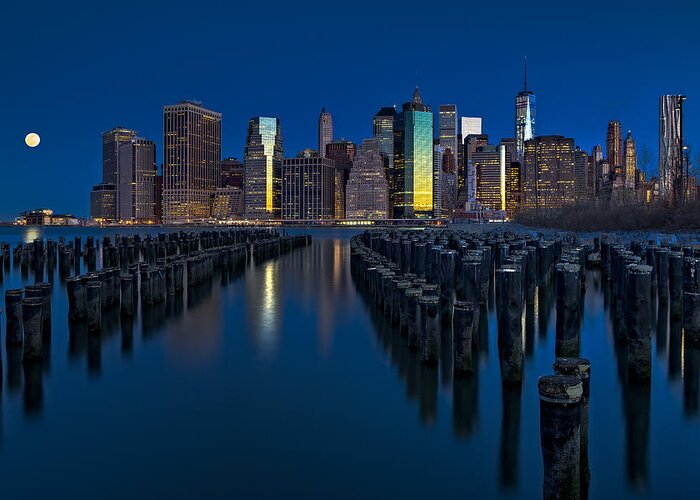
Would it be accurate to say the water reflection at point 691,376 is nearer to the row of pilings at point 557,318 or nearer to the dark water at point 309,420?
the dark water at point 309,420

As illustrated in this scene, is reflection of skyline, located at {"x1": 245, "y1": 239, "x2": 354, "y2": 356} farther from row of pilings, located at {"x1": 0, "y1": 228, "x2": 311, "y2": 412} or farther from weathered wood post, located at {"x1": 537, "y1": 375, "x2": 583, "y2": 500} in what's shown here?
weathered wood post, located at {"x1": 537, "y1": 375, "x2": 583, "y2": 500}

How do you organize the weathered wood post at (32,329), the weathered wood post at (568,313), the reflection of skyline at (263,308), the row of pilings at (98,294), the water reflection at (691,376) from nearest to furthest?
1. the water reflection at (691,376)
2. the weathered wood post at (568,313)
3. the weathered wood post at (32,329)
4. the row of pilings at (98,294)
5. the reflection of skyline at (263,308)

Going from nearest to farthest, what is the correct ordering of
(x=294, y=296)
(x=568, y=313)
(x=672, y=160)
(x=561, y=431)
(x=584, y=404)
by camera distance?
(x=561, y=431), (x=584, y=404), (x=568, y=313), (x=294, y=296), (x=672, y=160)

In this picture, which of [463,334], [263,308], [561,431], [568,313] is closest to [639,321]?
[568,313]

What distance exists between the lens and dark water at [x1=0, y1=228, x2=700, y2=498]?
679 centimetres

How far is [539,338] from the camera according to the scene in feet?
45.3

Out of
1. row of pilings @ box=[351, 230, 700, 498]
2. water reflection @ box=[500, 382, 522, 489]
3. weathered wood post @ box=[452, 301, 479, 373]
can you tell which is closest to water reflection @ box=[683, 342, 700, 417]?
row of pilings @ box=[351, 230, 700, 498]

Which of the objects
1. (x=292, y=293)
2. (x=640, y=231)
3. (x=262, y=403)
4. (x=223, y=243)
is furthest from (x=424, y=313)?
(x=223, y=243)

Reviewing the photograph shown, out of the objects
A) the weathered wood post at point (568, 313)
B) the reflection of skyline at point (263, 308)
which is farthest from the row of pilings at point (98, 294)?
the weathered wood post at point (568, 313)

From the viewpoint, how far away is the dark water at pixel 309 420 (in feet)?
22.3

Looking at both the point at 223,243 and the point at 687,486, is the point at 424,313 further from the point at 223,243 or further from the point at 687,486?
the point at 223,243

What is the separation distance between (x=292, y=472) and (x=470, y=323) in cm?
400

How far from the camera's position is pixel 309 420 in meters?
8.73

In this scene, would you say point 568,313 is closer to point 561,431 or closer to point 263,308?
point 561,431
